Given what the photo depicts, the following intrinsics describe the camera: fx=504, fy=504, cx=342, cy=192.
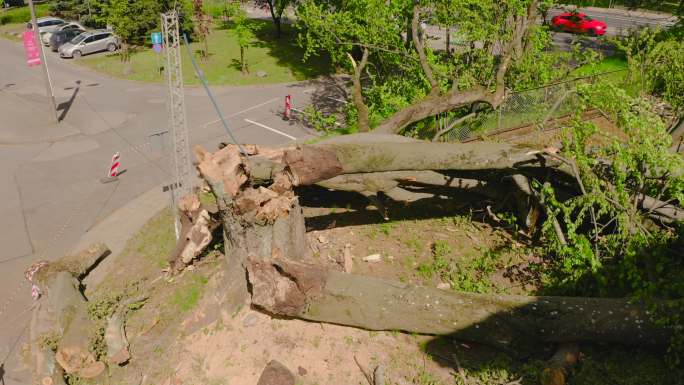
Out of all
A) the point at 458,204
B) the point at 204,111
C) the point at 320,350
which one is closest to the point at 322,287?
the point at 320,350

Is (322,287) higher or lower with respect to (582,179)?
lower

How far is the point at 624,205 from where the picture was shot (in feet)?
25.4

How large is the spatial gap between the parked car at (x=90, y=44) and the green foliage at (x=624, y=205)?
28050mm

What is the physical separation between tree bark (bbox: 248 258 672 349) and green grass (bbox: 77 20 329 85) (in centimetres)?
1890

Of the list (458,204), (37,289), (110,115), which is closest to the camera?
(37,289)

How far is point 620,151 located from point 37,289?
10.6 m

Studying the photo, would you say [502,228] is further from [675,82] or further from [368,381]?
[675,82]

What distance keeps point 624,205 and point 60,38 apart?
3165 centimetres

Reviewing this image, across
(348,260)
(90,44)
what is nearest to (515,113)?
(348,260)

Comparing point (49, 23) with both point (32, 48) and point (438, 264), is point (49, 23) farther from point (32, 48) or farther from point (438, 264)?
point (438, 264)

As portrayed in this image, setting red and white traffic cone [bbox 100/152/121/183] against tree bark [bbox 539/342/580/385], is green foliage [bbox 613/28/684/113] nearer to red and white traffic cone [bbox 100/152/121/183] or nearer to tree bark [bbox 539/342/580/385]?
tree bark [bbox 539/342/580/385]

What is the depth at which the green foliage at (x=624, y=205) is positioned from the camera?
7102mm

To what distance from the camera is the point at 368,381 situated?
6.76 m

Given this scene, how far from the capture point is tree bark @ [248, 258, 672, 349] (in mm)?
6629
